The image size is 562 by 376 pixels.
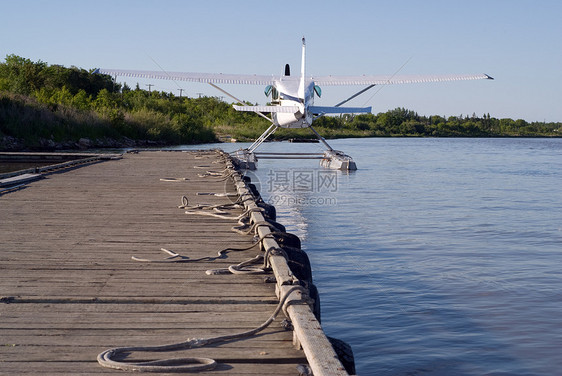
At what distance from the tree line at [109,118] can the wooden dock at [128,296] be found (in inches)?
1026

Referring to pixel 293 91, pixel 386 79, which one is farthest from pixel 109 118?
pixel 386 79

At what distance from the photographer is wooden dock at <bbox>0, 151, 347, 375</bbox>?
259 cm

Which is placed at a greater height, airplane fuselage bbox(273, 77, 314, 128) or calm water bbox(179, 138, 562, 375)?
airplane fuselage bbox(273, 77, 314, 128)

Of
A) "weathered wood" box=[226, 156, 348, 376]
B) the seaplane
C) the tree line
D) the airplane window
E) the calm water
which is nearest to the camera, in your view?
"weathered wood" box=[226, 156, 348, 376]

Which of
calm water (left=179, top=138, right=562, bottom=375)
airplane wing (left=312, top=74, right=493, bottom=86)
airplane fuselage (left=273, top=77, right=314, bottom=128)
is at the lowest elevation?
calm water (left=179, top=138, right=562, bottom=375)

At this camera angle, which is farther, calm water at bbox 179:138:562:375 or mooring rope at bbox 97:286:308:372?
calm water at bbox 179:138:562:375

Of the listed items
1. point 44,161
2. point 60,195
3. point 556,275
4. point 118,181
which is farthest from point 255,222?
point 44,161

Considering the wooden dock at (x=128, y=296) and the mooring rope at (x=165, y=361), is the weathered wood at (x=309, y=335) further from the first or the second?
the mooring rope at (x=165, y=361)

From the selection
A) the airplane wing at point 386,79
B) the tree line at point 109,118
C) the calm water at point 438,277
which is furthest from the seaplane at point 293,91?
the tree line at point 109,118

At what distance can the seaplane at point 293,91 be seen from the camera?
926 inches

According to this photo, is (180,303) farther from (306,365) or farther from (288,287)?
(306,365)

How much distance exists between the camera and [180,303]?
11.2 feet

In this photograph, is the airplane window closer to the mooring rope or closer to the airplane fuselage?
the airplane fuselage

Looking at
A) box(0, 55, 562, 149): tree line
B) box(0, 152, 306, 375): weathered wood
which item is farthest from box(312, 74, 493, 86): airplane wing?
box(0, 152, 306, 375): weathered wood
